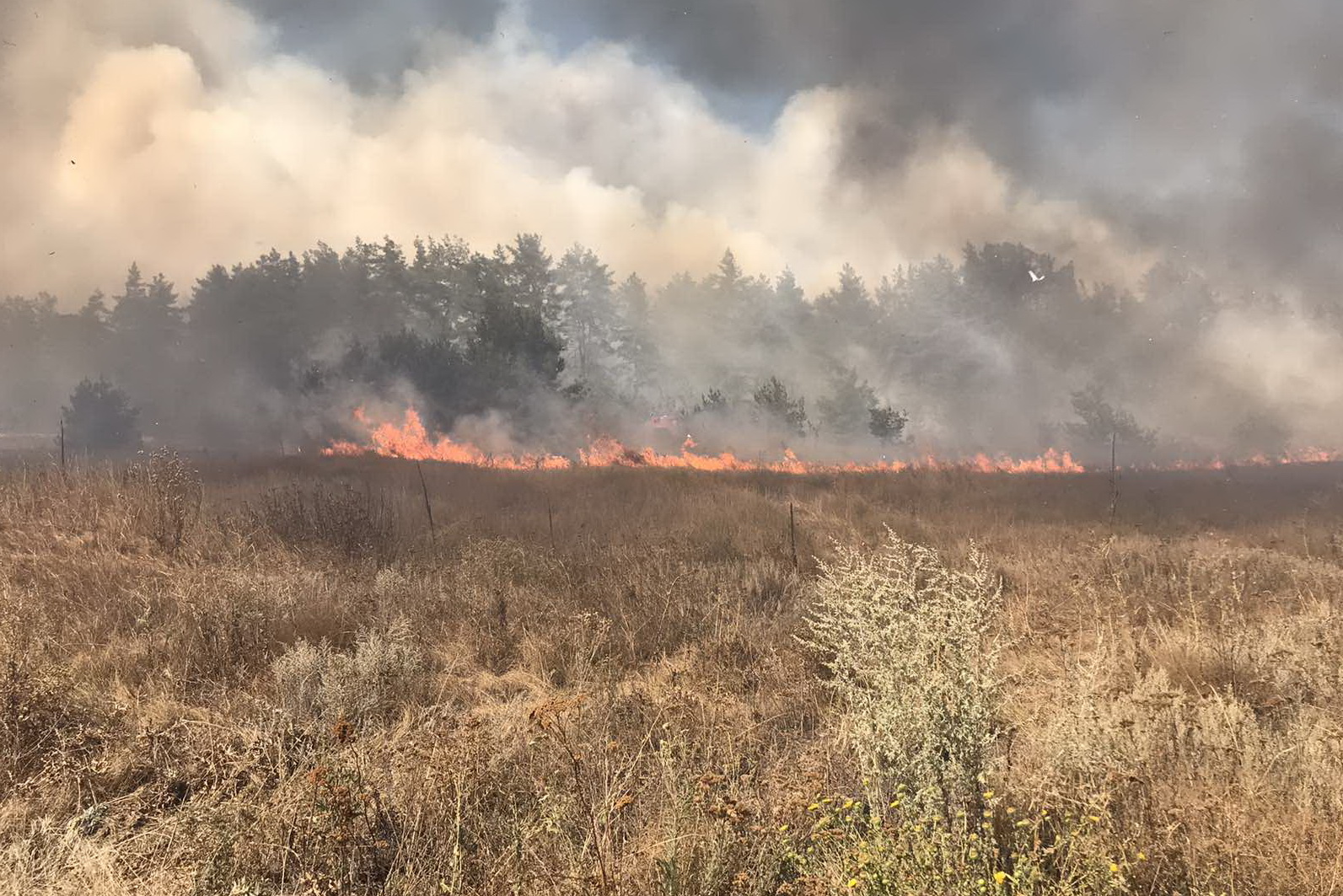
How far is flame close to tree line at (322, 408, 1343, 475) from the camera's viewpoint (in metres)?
25.1

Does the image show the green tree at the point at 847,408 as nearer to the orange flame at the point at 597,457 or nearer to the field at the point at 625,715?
the orange flame at the point at 597,457

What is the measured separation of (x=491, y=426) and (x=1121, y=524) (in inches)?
963

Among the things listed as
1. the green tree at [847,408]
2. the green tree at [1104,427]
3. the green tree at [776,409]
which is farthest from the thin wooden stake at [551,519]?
the green tree at [1104,427]

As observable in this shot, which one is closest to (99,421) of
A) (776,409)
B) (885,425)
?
(776,409)

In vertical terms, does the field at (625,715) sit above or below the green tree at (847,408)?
below

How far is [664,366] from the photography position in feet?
181

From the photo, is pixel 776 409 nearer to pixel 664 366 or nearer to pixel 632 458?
pixel 632 458

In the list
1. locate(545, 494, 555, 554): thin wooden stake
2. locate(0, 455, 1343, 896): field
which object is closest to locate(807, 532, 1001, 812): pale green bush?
locate(0, 455, 1343, 896): field

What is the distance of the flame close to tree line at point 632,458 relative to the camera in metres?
25.1

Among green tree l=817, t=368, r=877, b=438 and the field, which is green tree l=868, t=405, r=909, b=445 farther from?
the field

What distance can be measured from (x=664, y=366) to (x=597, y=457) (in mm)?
29555

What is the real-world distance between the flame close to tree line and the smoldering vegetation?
1.17 m

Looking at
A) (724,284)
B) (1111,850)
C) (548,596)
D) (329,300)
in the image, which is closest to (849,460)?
(548,596)

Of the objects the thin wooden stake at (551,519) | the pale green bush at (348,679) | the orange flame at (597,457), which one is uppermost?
the orange flame at (597,457)
